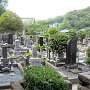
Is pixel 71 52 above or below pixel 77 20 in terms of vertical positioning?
below

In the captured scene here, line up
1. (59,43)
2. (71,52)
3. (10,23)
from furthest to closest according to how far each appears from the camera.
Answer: (10,23), (59,43), (71,52)

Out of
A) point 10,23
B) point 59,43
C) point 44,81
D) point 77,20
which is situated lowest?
point 44,81

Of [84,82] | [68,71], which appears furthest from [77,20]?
[84,82]

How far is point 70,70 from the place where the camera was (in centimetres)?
1255

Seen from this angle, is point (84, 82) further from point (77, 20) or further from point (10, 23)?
point (77, 20)

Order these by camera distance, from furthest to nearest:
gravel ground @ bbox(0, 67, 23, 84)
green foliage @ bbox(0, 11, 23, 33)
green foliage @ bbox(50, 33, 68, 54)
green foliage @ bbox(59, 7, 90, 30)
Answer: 1. green foliage @ bbox(59, 7, 90, 30)
2. green foliage @ bbox(0, 11, 23, 33)
3. green foliage @ bbox(50, 33, 68, 54)
4. gravel ground @ bbox(0, 67, 23, 84)

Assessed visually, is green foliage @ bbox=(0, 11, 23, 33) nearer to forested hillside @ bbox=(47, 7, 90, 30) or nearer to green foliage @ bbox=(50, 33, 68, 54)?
green foliage @ bbox=(50, 33, 68, 54)

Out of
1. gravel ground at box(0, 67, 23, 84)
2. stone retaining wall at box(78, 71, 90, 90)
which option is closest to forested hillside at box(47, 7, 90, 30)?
gravel ground at box(0, 67, 23, 84)

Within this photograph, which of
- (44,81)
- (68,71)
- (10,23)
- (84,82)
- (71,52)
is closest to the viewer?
(44,81)

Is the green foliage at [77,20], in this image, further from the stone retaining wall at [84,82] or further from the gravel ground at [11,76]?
the stone retaining wall at [84,82]

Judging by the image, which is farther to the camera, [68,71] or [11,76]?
[68,71]

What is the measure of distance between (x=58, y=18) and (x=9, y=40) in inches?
2420

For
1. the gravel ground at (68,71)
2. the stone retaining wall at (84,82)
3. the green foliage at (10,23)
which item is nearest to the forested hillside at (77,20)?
the green foliage at (10,23)

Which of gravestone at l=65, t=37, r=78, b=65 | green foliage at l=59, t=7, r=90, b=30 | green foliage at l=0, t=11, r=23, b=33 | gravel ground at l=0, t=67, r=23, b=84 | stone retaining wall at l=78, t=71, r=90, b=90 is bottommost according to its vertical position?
gravel ground at l=0, t=67, r=23, b=84
